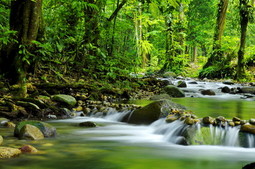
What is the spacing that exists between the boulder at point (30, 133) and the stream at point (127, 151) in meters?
0.12

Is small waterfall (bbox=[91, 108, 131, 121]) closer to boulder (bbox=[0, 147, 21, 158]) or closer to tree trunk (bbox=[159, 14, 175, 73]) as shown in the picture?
boulder (bbox=[0, 147, 21, 158])

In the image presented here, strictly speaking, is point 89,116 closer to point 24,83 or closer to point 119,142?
point 24,83

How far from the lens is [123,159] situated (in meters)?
3.35

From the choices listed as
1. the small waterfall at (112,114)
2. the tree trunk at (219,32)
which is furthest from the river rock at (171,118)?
the tree trunk at (219,32)

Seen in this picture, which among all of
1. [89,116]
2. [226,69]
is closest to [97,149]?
[89,116]

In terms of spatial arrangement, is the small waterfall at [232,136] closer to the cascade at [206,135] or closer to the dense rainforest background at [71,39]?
the cascade at [206,135]

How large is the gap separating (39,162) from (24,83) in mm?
3247

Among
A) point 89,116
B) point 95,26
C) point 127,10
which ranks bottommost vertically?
point 89,116

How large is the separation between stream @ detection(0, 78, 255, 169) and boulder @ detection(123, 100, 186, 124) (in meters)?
0.23

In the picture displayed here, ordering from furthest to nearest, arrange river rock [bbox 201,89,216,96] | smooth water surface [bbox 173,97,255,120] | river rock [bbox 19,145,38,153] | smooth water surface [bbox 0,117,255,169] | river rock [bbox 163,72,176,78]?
river rock [bbox 163,72,176,78] → river rock [bbox 201,89,216,96] → smooth water surface [bbox 173,97,255,120] → river rock [bbox 19,145,38,153] → smooth water surface [bbox 0,117,255,169]

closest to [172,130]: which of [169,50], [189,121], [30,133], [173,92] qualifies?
[189,121]

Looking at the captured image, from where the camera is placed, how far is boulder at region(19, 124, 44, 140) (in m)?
3.81

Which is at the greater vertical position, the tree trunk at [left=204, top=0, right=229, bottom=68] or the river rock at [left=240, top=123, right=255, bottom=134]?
the tree trunk at [left=204, top=0, right=229, bottom=68]

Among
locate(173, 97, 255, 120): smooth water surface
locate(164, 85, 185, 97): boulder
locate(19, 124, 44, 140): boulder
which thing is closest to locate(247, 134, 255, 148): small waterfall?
locate(173, 97, 255, 120): smooth water surface
